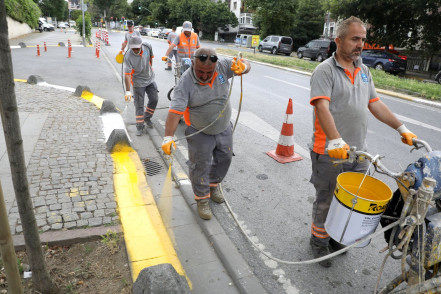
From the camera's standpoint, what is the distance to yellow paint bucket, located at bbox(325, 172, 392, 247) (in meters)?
2.12

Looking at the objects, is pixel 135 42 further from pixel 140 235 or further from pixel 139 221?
pixel 140 235

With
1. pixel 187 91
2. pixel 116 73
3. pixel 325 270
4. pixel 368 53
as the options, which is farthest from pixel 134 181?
pixel 368 53

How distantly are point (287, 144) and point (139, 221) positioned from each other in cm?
293

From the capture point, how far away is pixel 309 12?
40219 millimetres

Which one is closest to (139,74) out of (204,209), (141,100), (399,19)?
(141,100)

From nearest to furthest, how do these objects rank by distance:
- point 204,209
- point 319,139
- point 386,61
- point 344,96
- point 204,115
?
point 344,96 → point 319,139 → point 204,115 → point 204,209 → point 386,61

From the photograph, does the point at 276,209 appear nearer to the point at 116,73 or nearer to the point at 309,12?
the point at 116,73

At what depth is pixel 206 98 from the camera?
11.0 ft

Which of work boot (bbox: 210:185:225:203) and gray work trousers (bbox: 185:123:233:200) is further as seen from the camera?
work boot (bbox: 210:185:225:203)

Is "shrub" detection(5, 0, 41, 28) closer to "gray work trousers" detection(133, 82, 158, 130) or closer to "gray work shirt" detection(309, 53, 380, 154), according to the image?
"gray work trousers" detection(133, 82, 158, 130)

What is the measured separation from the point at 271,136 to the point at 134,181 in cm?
328

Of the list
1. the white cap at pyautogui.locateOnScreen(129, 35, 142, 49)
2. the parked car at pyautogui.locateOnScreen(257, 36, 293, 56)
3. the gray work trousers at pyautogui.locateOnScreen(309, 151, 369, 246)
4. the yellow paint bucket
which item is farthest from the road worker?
the parked car at pyautogui.locateOnScreen(257, 36, 293, 56)

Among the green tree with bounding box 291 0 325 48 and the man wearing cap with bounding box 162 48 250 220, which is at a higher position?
the green tree with bounding box 291 0 325 48

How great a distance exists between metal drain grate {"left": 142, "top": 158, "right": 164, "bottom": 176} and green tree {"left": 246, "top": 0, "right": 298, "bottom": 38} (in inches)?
1529
